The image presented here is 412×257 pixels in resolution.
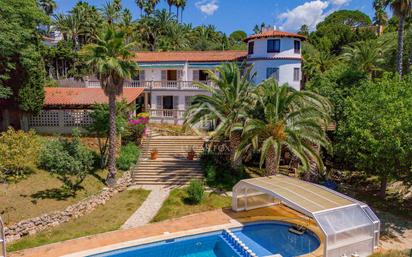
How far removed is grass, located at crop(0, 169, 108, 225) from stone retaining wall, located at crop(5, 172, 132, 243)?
1.55ft

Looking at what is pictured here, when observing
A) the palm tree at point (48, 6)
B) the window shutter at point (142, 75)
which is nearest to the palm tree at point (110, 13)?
the palm tree at point (48, 6)

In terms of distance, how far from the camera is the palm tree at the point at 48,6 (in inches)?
3105

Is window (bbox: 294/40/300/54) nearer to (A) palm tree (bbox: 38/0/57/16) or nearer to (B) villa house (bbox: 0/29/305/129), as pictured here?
(B) villa house (bbox: 0/29/305/129)

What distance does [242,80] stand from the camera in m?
27.8

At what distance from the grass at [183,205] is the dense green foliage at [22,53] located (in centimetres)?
1644

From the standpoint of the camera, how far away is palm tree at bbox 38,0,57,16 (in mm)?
78875

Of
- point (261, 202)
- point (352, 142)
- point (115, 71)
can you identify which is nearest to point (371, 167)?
point (352, 142)

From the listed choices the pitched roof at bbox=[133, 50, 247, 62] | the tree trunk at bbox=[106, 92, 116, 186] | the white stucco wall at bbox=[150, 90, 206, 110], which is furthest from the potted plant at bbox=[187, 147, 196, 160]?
the pitched roof at bbox=[133, 50, 247, 62]

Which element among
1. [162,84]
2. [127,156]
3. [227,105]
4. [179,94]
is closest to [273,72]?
[179,94]

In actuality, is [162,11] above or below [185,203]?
above

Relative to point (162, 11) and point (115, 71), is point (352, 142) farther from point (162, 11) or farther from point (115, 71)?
point (162, 11)

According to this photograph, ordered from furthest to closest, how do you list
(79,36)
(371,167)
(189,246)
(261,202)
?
(79,36) < (261,202) < (371,167) < (189,246)

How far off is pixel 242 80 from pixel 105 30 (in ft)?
38.0

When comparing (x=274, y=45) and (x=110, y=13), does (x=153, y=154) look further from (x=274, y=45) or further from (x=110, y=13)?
(x=110, y=13)
